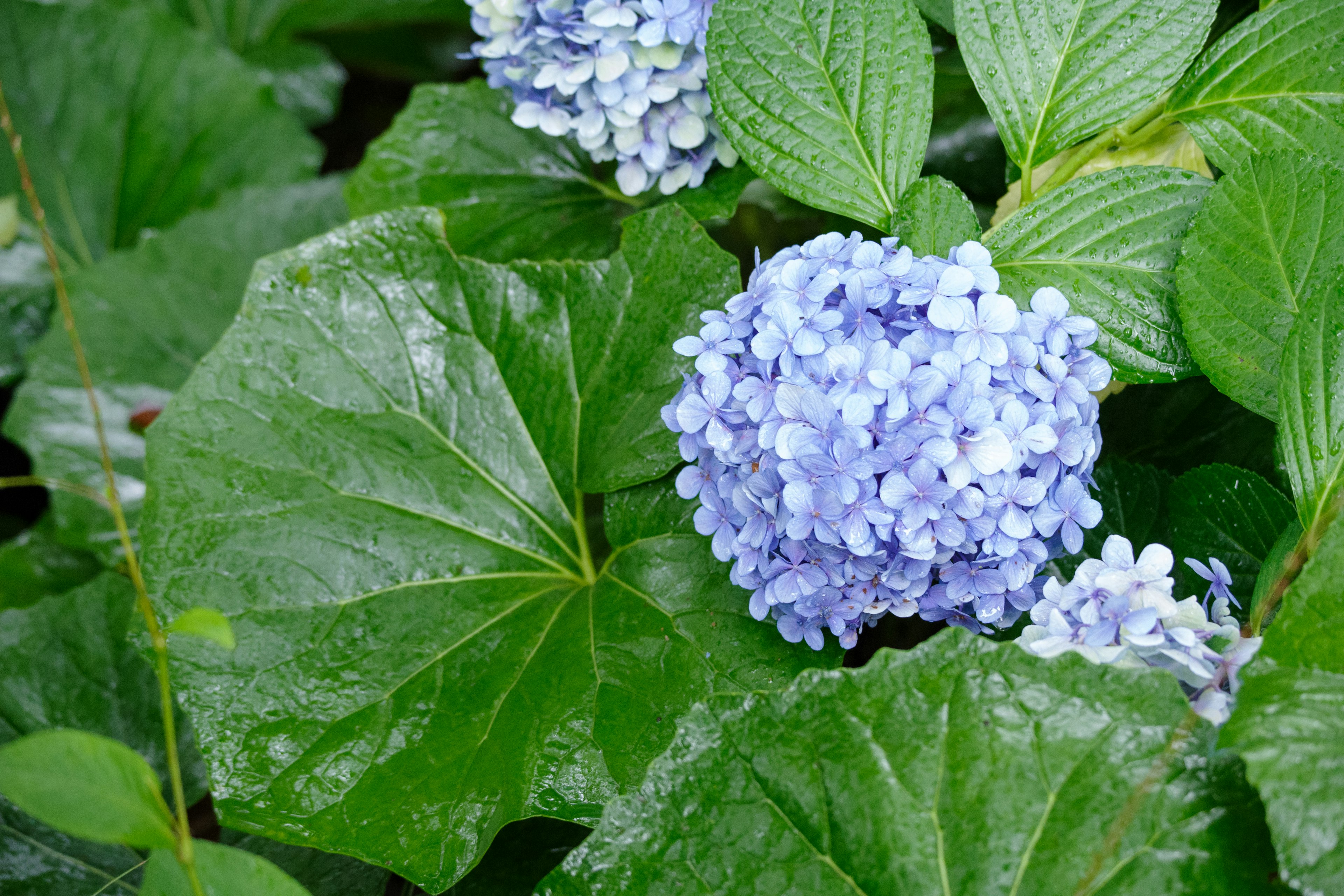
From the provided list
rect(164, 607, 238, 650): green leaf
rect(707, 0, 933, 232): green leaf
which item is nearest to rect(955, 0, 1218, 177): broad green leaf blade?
rect(707, 0, 933, 232): green leaf

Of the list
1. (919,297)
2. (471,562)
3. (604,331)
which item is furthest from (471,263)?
(919,297)

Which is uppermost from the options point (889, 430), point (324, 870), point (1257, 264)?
point (1257, 264)

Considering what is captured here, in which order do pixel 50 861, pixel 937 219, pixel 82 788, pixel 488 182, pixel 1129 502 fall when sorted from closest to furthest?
pixel 82 788, pixel 937 219, pixel 1129 502, pixel 50 861, pixel 488 182

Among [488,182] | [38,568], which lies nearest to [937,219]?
[488,182]

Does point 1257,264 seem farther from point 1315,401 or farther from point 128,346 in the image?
point 128,346

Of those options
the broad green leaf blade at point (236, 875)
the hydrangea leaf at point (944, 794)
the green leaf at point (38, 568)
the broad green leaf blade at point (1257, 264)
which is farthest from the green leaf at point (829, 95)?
the green leaf at point (38, 568)

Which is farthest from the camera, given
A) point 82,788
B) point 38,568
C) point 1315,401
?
point 38,568

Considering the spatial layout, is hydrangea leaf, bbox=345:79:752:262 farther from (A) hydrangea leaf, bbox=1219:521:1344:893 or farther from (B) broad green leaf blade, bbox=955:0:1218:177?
(A) hydrangea leaf, bbox=1219:521:1344:893
